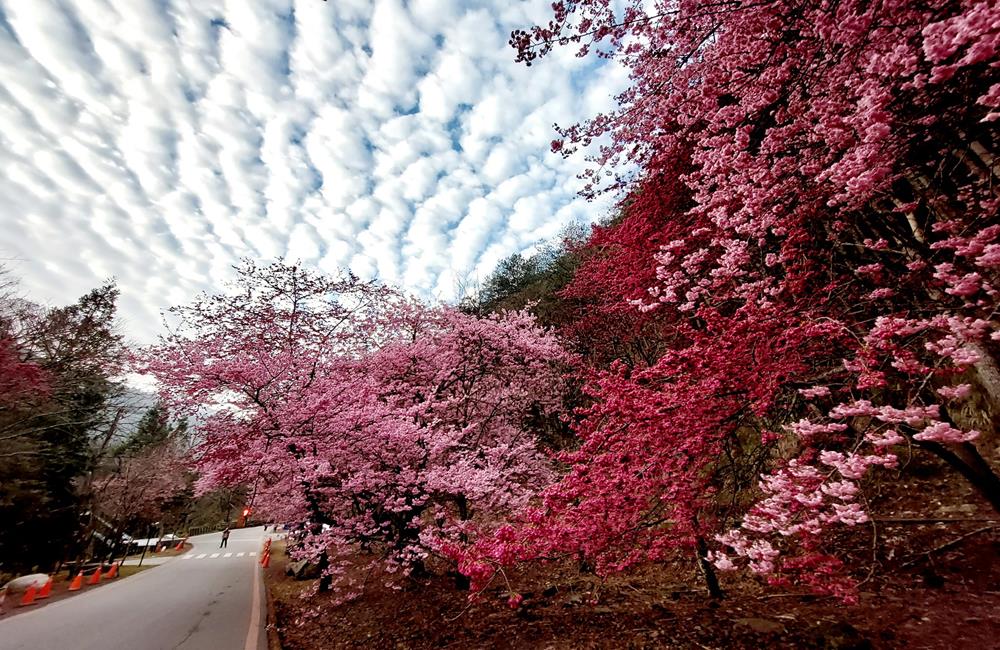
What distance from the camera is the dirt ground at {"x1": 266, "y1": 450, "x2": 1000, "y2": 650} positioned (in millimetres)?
4418

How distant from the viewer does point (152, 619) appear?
10.1 meters

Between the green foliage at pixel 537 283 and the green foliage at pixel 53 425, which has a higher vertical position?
the green foliage at pixel 537 283

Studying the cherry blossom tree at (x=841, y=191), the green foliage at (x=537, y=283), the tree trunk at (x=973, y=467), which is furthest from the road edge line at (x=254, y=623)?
the green foliage at (x=537, y=283)

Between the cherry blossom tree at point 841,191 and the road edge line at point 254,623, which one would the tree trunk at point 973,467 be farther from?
the road edge line at point 254,623

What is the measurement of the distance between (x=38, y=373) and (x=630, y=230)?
1760cm

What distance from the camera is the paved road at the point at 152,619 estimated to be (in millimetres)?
8125

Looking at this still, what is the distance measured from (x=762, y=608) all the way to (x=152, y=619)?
1365 cm

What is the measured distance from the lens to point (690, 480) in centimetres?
407

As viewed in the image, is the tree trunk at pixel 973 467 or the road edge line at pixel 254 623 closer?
the tree trunk at pixel 973 467

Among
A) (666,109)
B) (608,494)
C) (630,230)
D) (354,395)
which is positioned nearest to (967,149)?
(666,109)

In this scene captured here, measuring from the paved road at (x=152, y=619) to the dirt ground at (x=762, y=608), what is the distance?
4.58 ft

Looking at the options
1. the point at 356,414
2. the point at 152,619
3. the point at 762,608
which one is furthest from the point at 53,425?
the point at 762,608

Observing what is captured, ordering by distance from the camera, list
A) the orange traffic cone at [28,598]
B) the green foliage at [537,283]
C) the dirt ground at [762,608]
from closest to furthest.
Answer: the dirt ground at [762,608]
the orange traffic cone at [28,598]
the green foliage at [537,283]

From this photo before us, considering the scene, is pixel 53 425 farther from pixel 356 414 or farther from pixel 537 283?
pixel 537 283
